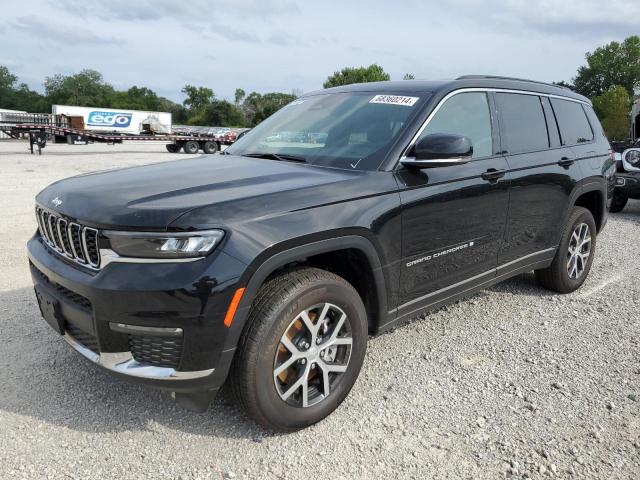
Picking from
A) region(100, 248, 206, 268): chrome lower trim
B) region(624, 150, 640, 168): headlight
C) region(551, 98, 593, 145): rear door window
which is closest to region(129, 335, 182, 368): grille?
region(100, 248, 206, 268): chrome lower trim

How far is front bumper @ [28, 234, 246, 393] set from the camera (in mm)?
2238

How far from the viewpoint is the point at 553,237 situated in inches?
174

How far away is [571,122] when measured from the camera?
15.5ft

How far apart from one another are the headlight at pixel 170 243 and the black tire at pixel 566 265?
3422mm

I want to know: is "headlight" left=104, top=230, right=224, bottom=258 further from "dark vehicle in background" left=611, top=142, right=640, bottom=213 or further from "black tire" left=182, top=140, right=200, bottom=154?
"black tire" left=182, top=140, right=200, bottom=154

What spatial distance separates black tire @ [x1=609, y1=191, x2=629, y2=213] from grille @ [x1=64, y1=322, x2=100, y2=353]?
9.50 m

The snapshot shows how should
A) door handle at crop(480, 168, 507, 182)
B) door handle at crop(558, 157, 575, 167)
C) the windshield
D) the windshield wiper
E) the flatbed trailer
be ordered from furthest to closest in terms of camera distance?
1. the flatbed trailer
2. door handle at crop(558, 157, 575, 167)
3. door handle at crop(480, 168, 507, 182)
4. the windshield wiper
5. the windshield

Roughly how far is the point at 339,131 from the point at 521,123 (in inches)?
62.1

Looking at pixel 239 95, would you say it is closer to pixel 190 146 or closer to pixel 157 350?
pixel 190 146

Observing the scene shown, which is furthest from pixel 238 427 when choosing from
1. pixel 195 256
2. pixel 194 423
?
pixel 195 256

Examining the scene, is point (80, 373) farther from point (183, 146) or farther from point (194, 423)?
point (183, 146)

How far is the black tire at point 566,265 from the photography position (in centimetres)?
459

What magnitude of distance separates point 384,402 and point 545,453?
874mm

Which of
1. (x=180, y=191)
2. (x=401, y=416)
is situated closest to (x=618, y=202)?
(x=401, y=416)
